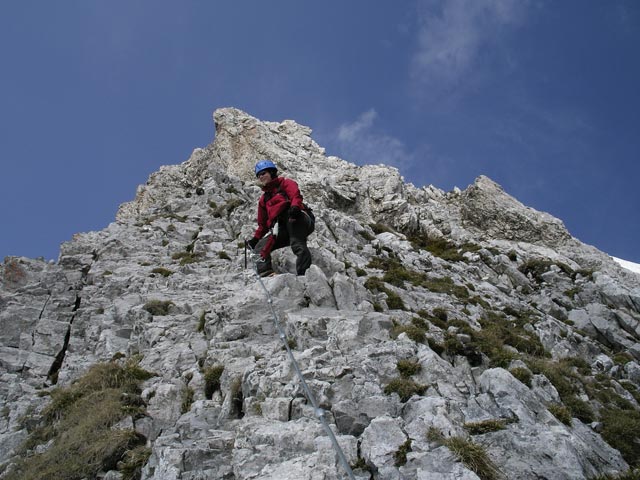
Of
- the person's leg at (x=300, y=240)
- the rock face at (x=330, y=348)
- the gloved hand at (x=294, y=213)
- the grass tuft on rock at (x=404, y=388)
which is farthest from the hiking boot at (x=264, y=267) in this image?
the grass tuft on rock at (x=404, y=388)

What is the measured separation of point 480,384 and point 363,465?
12.2 ft

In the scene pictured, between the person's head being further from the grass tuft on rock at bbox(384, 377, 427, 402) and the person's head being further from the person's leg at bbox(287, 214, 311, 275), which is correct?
the grass tuft on rock at bbox(384, 377, 427, 402)

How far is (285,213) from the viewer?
15.6 m

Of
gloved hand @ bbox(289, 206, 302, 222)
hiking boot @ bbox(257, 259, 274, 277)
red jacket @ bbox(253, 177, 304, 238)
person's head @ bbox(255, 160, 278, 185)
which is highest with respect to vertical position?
person's head @ bbox(255, 160, 278, 185)

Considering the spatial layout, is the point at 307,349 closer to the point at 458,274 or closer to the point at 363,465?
the point at 363,465

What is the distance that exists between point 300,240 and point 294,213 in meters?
1.22

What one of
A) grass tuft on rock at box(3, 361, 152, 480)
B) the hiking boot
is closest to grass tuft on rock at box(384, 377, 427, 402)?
grass tuft on rock at box(3, 361, 152, 480)

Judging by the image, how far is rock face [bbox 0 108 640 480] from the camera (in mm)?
7758

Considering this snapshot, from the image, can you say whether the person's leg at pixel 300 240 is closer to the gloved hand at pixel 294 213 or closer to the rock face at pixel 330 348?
the gloved hand at pixel 294 213

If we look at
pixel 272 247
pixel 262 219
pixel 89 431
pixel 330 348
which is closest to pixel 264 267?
pixel 272 247

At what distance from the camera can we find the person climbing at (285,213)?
15.1 meters

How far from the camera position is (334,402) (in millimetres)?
8766

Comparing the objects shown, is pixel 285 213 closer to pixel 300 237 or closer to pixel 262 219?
pixel 300 237

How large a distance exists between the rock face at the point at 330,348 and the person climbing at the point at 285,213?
1.03 metres
